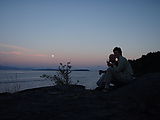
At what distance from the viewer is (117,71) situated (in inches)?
301

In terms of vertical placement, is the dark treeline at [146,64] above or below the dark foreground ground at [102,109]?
above

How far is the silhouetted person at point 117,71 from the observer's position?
763 cm

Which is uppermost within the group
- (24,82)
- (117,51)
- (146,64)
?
(117,51)

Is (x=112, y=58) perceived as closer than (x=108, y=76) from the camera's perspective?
No

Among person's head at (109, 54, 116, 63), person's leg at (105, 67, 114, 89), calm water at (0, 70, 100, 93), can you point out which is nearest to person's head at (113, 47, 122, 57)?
person's head at (109, 54, 116, 63)

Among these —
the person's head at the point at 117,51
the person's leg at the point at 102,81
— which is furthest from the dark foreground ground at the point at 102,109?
the person's head at the point at 117,51

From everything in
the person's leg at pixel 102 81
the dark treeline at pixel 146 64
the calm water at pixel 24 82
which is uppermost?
the dark treeline at pixel 146 64

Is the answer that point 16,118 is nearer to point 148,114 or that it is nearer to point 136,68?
point 148,114

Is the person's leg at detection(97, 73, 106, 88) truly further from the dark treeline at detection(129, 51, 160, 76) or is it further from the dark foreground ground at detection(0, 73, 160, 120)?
the dark treeline at detection(129, 51, 160, 76)

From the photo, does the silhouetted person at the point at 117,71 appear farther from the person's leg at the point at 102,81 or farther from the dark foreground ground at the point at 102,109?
the dark foreground ground at the point at 102,109

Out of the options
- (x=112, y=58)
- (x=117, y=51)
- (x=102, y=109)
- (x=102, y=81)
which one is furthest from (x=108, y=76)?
(x=102, y=109)

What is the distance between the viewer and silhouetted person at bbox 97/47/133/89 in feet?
25.0

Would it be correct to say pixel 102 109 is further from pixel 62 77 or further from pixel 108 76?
pixel 62 77

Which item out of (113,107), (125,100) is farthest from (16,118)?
(125,100)
